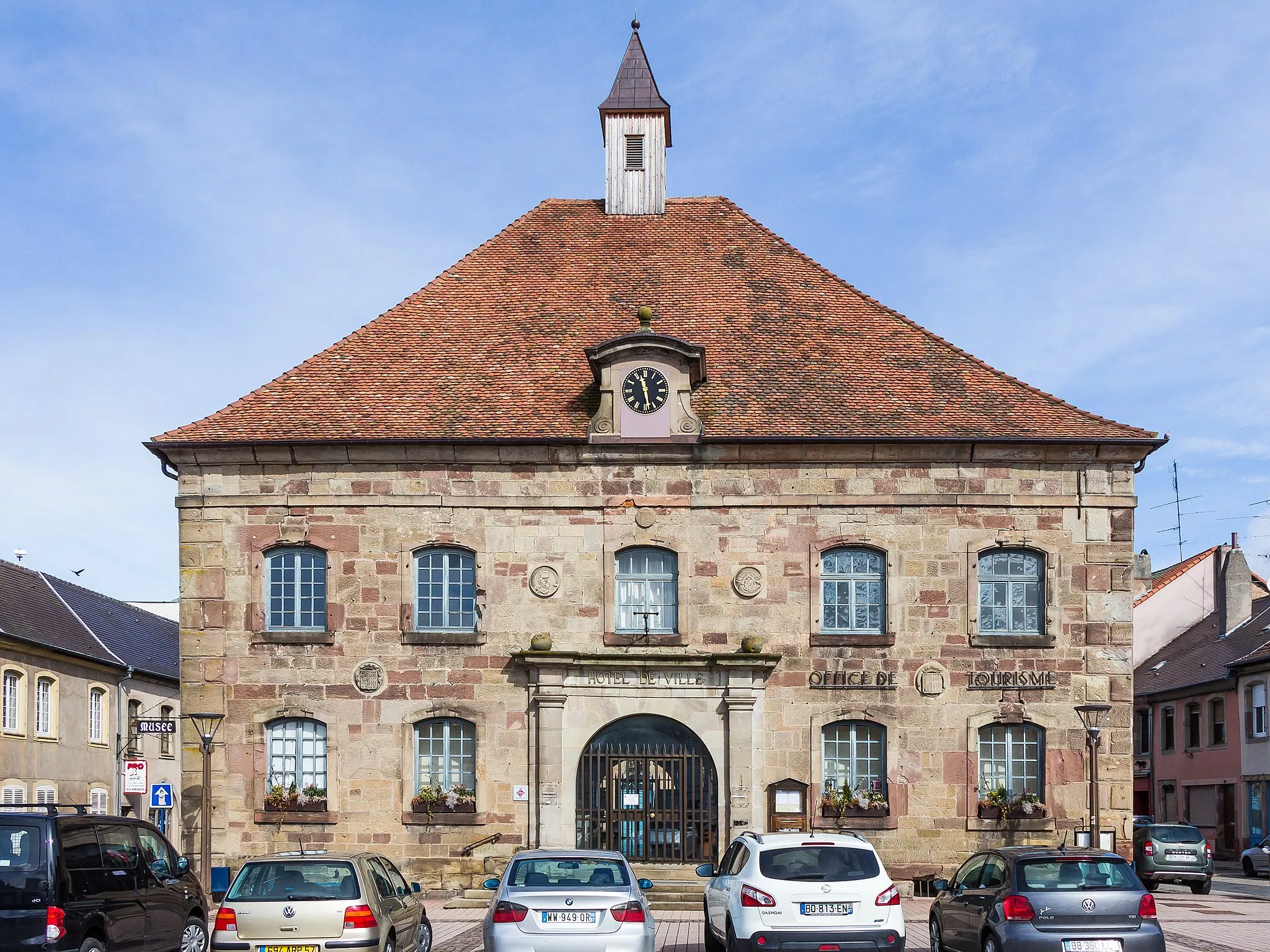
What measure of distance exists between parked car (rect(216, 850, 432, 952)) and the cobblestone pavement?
369 centimetres

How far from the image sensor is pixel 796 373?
2722cm

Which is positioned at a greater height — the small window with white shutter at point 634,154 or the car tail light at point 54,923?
the small window with white shutter at point 634,154

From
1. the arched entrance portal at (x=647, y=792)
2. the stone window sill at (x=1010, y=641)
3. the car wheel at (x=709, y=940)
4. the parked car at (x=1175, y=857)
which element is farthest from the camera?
the parked car at (x=1175, y=857)

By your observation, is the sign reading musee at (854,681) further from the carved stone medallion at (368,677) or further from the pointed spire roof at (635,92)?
the pointed spire roof at (635,92)

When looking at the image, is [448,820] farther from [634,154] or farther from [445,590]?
[634,154]

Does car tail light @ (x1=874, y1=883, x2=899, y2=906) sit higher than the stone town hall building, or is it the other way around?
the stone town hall building

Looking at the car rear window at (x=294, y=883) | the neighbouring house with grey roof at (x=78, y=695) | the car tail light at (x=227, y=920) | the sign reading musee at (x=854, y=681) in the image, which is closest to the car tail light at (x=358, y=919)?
the car rear window at (x=294, y=883)

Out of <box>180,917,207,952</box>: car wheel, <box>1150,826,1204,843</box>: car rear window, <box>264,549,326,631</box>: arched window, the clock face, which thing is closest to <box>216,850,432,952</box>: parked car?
<box>180,917,207,952</box>: car wheel

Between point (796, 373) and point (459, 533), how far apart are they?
22.6ft

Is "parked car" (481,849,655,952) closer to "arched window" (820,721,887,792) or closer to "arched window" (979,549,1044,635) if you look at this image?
"arched window" (820,721,887,792)

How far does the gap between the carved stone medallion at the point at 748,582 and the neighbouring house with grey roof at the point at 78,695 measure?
16227 mm

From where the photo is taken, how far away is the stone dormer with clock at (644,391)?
25.9m

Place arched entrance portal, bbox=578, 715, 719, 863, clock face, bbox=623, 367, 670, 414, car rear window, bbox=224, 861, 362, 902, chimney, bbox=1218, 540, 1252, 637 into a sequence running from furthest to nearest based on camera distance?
chimney, bbox=1218, 540, 1252, 637 < clock face, bbox=623, 367, 670, 414 < arched entrance portal, bbox=578, 715, 719, 863 < car rear window, bbox=224, 861, 362, 902

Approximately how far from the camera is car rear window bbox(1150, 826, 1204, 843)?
3033 cm
